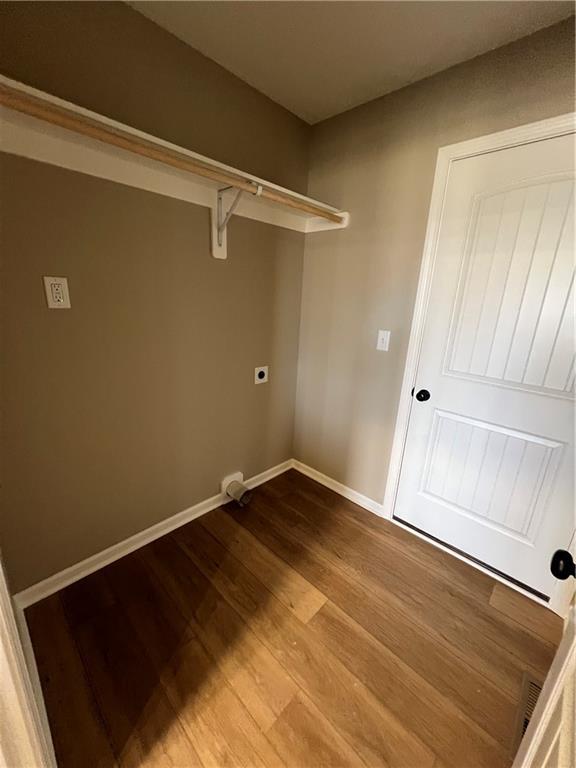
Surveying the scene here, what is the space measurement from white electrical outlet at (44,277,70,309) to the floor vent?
226 centimetres

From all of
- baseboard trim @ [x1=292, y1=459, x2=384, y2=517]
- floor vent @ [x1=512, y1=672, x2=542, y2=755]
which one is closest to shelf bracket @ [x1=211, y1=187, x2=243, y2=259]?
baseboard trim @ [x1=292, y1=459, x2=384, y2=517]

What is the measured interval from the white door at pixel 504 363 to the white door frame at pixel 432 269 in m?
0.03

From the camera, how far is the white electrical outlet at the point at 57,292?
122 centimetres

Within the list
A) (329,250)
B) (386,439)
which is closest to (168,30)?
(329,250)

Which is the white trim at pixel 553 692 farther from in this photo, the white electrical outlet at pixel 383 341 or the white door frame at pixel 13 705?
the white electrical outlet at pixel 383 341

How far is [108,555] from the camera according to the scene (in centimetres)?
164

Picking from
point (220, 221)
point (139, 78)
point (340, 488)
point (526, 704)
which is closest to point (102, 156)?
point (139, 78)

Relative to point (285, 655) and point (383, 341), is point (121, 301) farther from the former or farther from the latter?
point (285, 655)

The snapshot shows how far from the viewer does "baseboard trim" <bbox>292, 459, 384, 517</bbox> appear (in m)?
2.12

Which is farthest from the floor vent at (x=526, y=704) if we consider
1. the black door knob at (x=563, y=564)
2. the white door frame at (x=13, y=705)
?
the white door frame at (x=13, y=705)

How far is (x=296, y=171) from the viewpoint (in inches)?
79.1

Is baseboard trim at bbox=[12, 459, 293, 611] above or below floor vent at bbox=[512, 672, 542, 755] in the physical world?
above

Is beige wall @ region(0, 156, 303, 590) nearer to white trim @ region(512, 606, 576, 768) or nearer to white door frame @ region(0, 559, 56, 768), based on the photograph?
white door frame @ region(0, 559, 56, 768)

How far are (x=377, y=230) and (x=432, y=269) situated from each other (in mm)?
412
